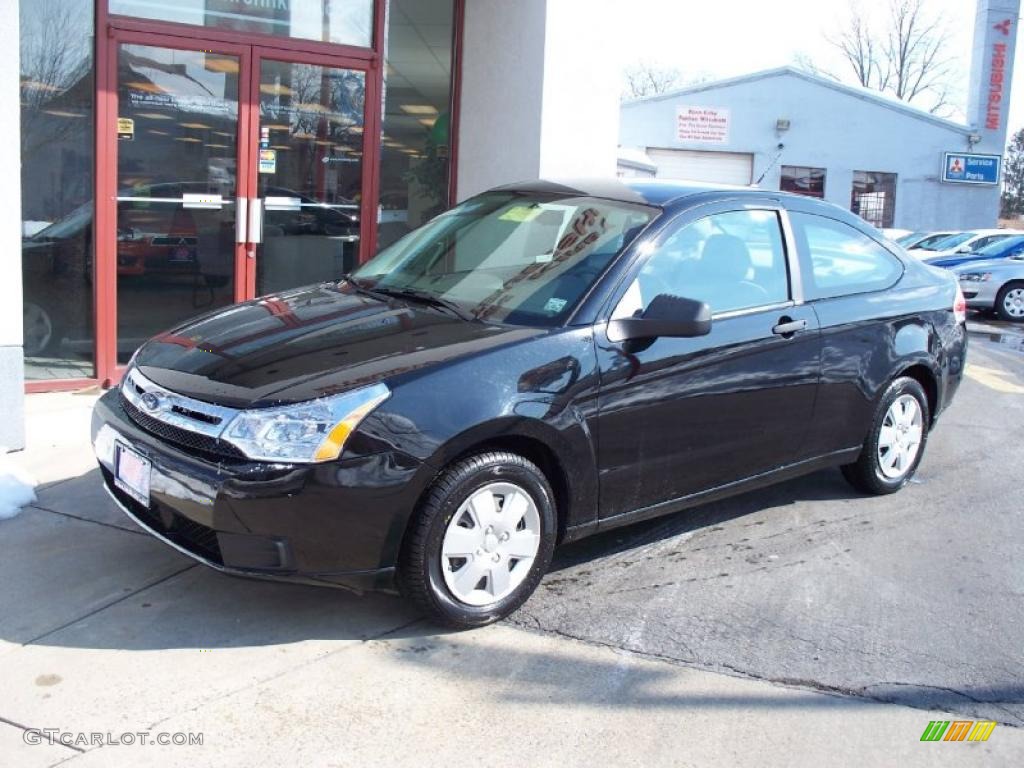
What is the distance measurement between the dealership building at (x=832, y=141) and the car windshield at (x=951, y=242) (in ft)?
35.7

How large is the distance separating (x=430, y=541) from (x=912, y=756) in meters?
1.71

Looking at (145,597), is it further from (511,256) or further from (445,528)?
(511,256)

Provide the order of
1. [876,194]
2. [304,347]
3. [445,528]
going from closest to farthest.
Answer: [445,528], [304,347], [876,194]

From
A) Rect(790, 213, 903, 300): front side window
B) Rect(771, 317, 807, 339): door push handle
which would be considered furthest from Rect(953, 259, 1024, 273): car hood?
Rect(771, 317, 807, 339): door push handle

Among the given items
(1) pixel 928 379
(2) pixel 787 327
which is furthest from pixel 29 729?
(1) pixel 928 379

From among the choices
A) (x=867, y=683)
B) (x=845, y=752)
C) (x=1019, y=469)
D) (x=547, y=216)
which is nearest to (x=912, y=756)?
(x=845, y=752)

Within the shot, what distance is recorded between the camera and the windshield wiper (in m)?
4.46

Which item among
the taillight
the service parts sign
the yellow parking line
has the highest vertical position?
the service parts sign

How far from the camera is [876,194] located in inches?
1330

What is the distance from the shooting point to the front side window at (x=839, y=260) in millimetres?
5344

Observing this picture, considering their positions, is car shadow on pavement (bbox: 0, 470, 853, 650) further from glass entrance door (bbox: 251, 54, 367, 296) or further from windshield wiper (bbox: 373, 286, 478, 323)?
glass entrance door (bbox: 251, 54, 367, 296)

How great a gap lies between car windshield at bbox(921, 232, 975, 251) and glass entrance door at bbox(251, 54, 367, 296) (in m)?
15.8

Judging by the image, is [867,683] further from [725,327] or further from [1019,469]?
[1019,469]

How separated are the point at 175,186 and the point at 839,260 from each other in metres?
4.83
